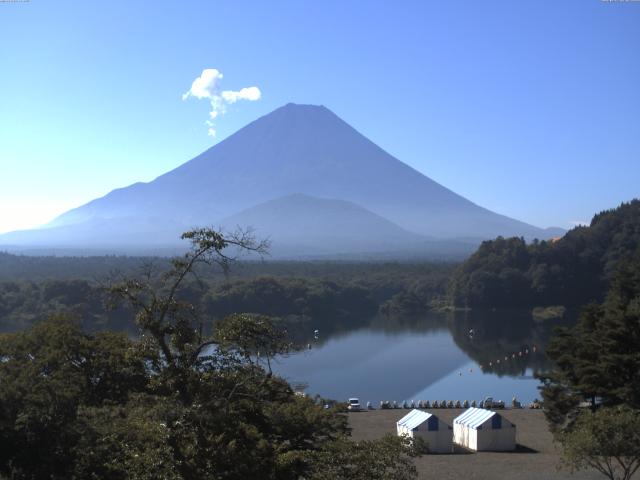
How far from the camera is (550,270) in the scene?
4972cm

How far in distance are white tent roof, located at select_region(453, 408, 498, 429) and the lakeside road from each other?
578 millimetres

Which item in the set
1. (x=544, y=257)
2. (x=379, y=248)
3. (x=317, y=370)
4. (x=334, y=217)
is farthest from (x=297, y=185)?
(x=317, y=370)

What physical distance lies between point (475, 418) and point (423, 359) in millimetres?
17140

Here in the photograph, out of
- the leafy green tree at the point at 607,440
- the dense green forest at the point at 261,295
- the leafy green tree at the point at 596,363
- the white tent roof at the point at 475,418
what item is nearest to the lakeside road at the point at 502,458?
the white tent roof at the point at 475,418

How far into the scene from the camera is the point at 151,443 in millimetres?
5816

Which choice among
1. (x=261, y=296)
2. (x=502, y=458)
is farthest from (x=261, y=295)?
(x=502, y=458)

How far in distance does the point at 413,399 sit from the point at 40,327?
15.7 meters

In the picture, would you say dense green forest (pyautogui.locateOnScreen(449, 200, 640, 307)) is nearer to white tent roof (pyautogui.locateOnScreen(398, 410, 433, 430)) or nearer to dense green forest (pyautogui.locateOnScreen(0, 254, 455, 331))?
dense green forest (pyautogui.locateOnScreen(0, 254, 455, 331))

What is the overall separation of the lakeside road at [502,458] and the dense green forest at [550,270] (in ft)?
109

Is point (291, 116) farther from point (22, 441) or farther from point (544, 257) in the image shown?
point (22, 441)

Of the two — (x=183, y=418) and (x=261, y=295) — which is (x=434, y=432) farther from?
(x=261, y=295)

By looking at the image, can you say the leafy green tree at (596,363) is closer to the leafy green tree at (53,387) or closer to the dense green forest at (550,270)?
the leafy green tree at (53,387)

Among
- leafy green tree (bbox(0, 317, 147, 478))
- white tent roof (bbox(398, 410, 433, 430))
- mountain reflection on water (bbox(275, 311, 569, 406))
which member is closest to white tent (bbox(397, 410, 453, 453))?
white tent roof (bbox(398, 410, 433, 430))

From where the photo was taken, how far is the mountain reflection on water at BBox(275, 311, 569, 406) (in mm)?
25328
